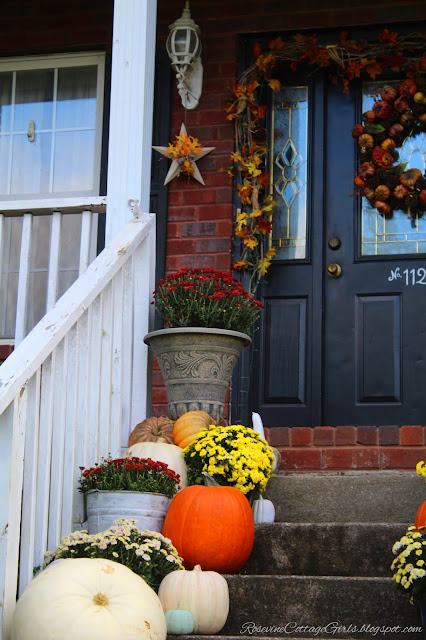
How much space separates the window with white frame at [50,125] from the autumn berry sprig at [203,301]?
6.57 ft

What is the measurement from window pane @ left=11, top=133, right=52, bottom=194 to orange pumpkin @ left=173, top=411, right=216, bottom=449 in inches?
99.1

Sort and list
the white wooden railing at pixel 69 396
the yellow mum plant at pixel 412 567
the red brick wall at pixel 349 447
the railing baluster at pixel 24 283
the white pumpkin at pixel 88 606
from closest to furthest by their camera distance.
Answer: the white pumpkin at pixel 88 606 → the yellow mum plant at pixel 412 567 → the white wooden railing at pixel 69 396 → the railing baluster at pixel 24 283 → the red brick wall at pixel 349 447

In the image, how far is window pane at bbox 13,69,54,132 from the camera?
20.4ft

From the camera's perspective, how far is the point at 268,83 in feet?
19.0

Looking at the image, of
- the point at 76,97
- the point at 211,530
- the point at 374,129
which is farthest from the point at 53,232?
the point at 374,129

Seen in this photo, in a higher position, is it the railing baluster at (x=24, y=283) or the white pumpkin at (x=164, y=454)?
the railing baluster at (x=24, y=283)

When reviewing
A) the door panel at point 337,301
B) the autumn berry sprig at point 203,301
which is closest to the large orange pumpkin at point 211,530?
the autumn berry sprig at point 203,301

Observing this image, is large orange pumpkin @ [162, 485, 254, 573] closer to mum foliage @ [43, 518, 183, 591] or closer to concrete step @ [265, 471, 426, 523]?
mum foliage @ [43, 518, 183, 591]

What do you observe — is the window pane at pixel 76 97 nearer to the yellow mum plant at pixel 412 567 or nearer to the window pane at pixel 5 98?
the window pane at pixel 5 98

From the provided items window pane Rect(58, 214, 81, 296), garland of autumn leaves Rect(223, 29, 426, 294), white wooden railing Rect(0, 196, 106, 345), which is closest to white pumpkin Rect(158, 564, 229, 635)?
white wooden railing Rect(0, 196, 106, 345)

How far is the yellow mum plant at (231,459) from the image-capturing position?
3.69m

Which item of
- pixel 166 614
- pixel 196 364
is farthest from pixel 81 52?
pixel 166 614

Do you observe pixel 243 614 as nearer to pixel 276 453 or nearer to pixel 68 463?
pixel 68 463

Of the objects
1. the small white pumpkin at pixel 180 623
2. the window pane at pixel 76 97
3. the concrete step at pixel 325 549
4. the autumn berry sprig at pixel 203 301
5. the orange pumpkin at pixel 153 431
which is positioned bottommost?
the small white pumpkin at pixel 180 623
